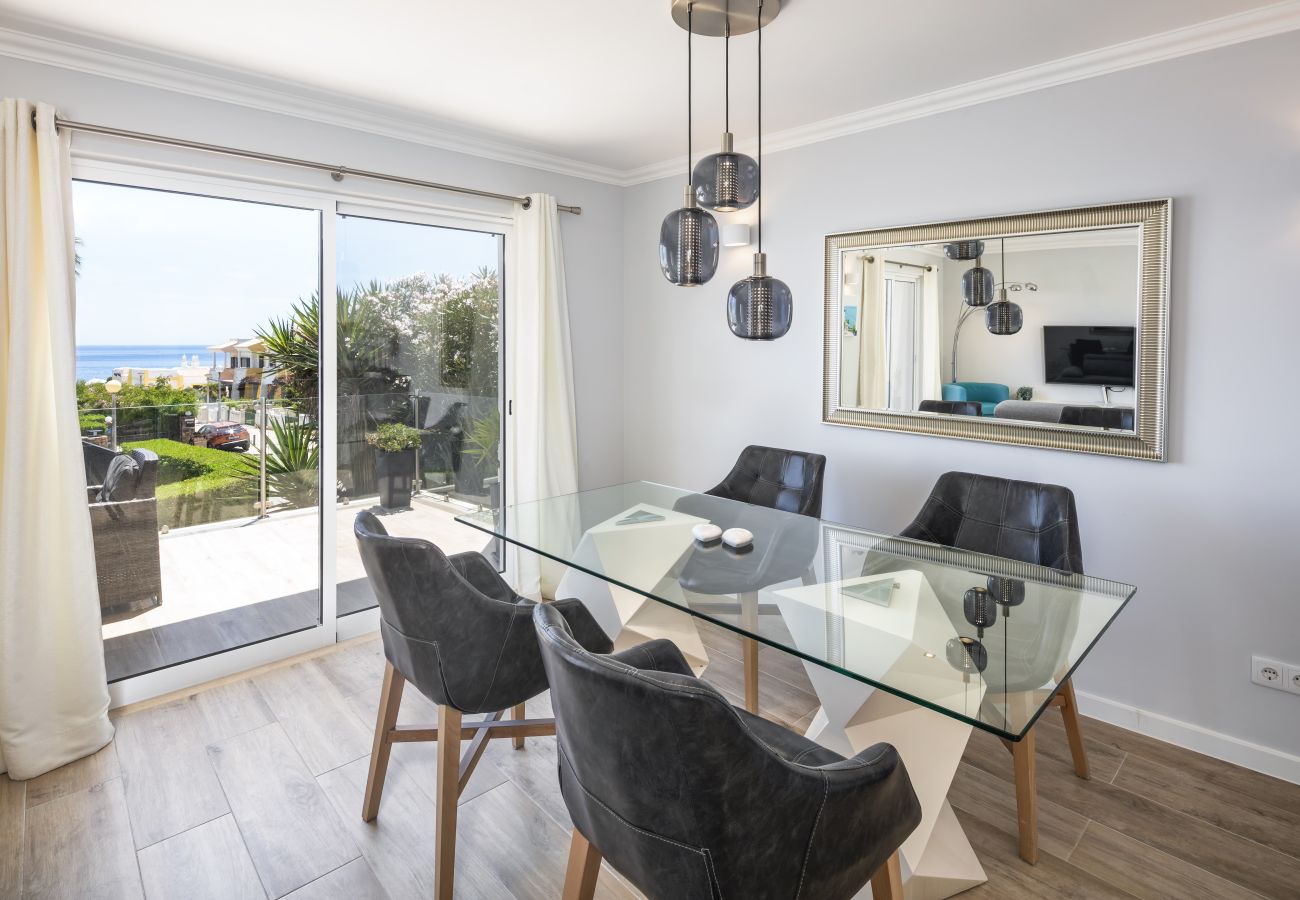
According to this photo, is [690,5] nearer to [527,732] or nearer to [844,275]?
[844,275]

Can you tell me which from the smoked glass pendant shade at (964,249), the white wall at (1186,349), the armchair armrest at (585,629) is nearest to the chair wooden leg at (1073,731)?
the white wall at (1186,349)

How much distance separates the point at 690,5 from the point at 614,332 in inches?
96.8

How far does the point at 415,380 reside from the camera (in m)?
3.72

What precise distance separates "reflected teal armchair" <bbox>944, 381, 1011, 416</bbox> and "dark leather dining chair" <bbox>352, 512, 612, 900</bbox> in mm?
1987

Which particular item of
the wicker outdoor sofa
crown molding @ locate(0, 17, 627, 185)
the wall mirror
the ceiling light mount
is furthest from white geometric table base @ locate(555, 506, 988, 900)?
crown molding @ locate(0, 17, 627, 185)

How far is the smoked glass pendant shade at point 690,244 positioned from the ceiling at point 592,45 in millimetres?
743

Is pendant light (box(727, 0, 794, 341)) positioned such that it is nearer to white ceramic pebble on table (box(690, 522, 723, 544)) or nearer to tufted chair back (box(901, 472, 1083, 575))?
white ceramic pebble on table (box(690, 522, 723, 544))

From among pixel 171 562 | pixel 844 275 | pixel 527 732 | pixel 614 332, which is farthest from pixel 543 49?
pixel 171 562

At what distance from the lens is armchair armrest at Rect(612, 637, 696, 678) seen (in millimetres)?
1476

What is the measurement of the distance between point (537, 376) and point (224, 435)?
1.55m

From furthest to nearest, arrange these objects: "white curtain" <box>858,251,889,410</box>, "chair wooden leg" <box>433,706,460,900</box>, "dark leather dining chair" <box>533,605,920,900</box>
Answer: "white curtain" <box>858,251,889,410</box> < "chair wooden leg" <box>433,706,460,900</box> < "dark leather dining chair" <box>533,605,920,900</box>

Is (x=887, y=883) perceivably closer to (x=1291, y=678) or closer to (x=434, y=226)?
(x=1291, y=678)

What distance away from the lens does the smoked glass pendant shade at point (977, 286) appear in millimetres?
2934

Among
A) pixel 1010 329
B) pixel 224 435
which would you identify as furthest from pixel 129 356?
pixel 1010 329
